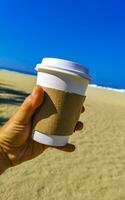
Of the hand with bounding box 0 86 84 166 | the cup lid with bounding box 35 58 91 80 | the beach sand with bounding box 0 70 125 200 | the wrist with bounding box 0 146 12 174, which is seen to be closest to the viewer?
the cup lid with bounding box 35 58 91 80

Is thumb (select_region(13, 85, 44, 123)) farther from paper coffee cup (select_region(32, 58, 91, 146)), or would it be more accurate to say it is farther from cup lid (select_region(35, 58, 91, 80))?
cup lid (select_region(35, 58, 91, 80))

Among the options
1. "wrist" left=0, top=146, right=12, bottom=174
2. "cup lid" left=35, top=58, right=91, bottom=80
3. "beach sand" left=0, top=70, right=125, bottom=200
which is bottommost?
"beach sand" left=0, top=70, right=125, bottom=200

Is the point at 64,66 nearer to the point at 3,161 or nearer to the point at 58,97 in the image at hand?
the point at 58,97

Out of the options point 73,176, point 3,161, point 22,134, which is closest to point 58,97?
point 22,134

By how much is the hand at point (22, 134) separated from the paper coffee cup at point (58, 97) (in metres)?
0.05

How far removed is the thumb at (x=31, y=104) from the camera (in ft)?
6.57

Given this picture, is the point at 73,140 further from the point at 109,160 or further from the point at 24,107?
the point at 24,107

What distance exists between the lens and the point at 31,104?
2021 mm

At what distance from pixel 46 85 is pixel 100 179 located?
464 cm

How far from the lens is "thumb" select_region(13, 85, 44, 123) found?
6.57 feet

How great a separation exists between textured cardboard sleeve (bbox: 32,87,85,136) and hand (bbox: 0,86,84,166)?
39 mm

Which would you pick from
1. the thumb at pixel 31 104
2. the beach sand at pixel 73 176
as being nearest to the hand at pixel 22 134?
the thumb at pixel 31 104

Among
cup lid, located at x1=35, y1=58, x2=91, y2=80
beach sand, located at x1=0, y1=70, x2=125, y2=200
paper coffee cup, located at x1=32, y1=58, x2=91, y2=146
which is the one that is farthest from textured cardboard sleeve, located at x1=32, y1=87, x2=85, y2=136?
beach sand, located at x1=0, y1=70, x2=125, y2=200

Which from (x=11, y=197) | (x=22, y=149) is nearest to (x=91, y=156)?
(x=11, y=197)
